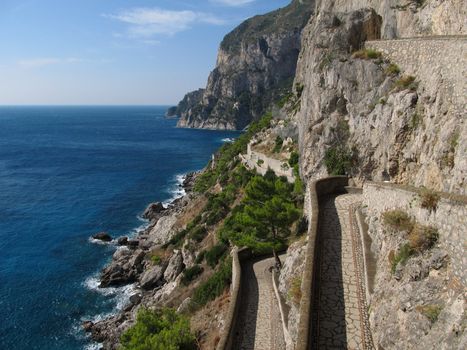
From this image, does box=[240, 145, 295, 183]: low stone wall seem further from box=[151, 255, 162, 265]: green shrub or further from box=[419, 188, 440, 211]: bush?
box=[419, 188, 440, 211]: bush

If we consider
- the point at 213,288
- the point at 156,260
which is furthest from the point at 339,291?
the point at 156,260

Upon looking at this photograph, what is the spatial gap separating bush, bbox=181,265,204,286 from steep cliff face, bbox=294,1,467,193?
13.5m

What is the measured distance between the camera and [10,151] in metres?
128

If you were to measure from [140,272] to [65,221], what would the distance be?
21.5m

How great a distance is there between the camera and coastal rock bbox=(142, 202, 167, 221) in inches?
2530

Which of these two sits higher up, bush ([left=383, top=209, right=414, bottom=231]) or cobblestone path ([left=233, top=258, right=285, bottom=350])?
bush ([left=383, top=209, right=414, bottom=231])

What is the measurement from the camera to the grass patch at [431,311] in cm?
995

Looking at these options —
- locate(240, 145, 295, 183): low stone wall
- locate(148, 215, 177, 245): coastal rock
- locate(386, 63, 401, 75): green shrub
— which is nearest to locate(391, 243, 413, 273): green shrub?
locate(386, 63, 401, 75): green shrub

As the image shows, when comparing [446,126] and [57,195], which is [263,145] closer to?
[57,195]

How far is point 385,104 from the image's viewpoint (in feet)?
86.7

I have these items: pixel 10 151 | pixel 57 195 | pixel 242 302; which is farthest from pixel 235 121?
pixel 242 302

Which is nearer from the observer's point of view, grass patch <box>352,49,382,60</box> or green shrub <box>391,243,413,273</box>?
green shrub <box>391,243,413,273</box>

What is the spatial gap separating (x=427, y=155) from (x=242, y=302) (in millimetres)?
12593

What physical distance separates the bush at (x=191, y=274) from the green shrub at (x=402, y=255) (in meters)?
27.5
